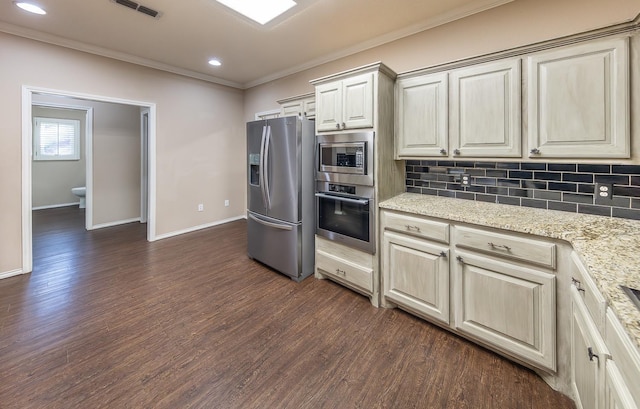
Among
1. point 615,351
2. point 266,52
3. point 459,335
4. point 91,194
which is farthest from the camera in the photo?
point 91,194

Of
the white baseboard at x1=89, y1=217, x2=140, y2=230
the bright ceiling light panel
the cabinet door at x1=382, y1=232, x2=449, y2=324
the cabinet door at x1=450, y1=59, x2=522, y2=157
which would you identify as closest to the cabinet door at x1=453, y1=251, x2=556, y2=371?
the cabinet door at x1=382, y1=232, x2=449, y2=324

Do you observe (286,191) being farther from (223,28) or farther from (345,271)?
(223,28)

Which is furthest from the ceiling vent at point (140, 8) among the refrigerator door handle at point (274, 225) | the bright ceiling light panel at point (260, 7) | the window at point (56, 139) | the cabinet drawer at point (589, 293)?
the window at point (56, 139)

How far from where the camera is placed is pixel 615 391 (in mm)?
859

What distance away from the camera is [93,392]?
1.60 metres

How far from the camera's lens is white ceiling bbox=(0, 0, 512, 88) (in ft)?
8.54

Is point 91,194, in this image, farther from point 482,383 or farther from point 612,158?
point 612,158

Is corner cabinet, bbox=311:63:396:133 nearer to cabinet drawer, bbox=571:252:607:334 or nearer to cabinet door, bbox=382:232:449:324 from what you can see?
cabinet door, bbox=382:232:449:324

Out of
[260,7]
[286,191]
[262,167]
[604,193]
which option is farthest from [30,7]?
[604,193]

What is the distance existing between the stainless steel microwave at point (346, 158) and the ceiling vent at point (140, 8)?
195 centimetres

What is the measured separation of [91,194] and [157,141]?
1842 mm

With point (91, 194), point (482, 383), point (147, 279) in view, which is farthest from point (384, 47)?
point (91, 194)

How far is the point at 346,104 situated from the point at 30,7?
10.0ft

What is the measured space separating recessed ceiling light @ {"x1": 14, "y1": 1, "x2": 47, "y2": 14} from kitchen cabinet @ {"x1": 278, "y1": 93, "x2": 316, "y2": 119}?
256 centimetres
